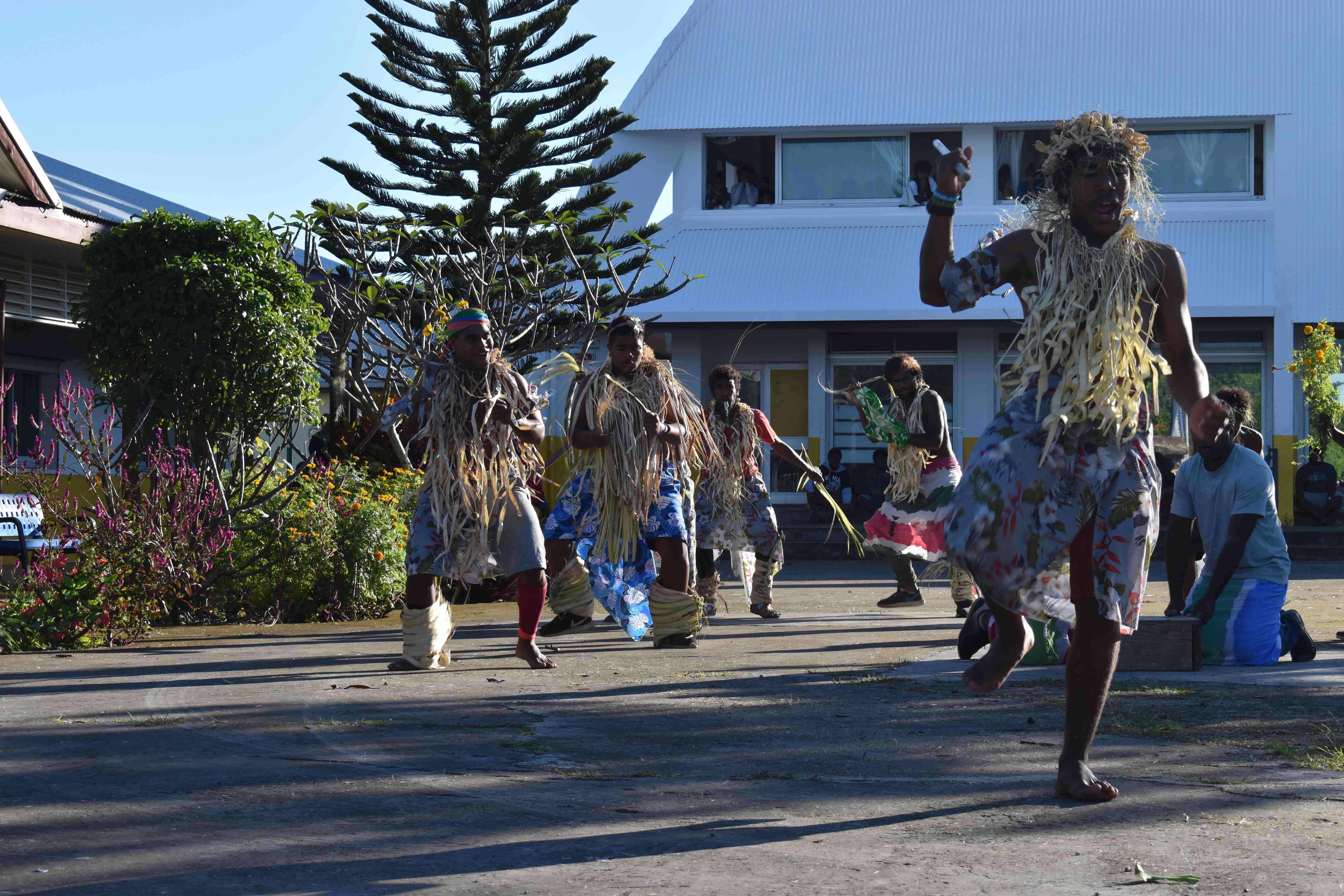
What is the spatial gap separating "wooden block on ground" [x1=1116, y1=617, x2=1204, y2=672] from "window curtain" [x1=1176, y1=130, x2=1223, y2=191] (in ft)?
58.1

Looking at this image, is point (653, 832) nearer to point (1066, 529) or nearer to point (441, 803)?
point (441, 803)

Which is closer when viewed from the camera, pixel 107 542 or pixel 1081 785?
pixel 1081 785

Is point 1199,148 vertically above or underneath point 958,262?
above

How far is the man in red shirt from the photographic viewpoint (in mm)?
9969

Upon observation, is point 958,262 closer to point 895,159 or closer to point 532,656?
point 532,656

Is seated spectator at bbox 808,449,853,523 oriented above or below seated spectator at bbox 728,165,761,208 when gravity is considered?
below

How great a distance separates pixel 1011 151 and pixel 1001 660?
20.3 meters

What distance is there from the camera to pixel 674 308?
22.2 m

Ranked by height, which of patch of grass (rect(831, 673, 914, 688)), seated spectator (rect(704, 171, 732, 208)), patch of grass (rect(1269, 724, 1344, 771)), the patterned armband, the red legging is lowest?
patch of grass (rect(831, 673, 914, 688))

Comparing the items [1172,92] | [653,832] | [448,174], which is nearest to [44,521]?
[653,832]

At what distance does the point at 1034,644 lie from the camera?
21.4ft

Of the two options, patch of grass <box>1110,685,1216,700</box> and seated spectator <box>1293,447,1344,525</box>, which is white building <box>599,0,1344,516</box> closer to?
seated spectator <box>1293,447,1344,525</box>

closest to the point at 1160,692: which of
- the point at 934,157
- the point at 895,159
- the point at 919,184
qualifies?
the point at 919,184

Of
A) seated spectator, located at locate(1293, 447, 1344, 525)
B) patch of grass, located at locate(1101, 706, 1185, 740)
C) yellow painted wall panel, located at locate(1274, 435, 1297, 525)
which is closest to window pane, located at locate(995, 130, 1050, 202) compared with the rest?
yellow painted wall panel, located at locate(1274, 435, 1297, 525)
